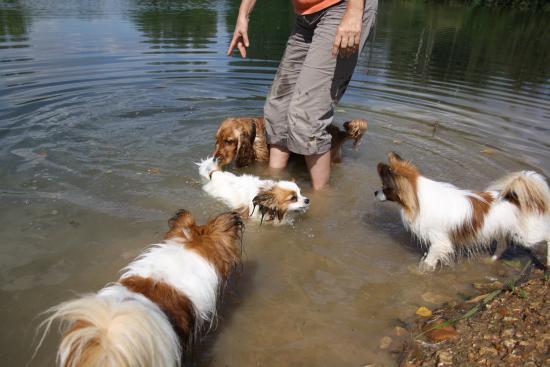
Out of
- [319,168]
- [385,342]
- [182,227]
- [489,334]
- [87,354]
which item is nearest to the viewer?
[87,354]

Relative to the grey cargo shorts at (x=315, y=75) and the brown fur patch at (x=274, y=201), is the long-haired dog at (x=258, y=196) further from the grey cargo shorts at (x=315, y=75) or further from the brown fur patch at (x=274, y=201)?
the grey cargo shorts at (x=315, y=75)

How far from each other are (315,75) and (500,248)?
8.08 ft

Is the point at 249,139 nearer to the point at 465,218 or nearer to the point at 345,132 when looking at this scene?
the point at 345,132

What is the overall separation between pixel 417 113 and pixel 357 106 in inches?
46.2

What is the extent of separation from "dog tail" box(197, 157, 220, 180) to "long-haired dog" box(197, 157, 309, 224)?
0.01 metres

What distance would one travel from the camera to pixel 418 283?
357cm

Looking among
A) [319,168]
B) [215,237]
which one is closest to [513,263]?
[319,168]

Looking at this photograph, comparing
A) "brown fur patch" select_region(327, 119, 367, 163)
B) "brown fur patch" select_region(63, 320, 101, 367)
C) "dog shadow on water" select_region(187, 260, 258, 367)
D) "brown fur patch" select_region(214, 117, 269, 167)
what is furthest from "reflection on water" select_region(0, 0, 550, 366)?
"brown fur patch" select_region(63, 320, 101, 367)

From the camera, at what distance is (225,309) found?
10.4 feet

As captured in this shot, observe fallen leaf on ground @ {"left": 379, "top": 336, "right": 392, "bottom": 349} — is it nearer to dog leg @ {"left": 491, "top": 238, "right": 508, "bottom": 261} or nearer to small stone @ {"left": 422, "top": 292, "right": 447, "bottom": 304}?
small stone @ {"left": 422, "top": 292, "right": 447, "bottom": 304}

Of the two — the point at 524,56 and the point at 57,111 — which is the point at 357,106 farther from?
the point at 524,56

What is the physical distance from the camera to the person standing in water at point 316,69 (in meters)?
4.14

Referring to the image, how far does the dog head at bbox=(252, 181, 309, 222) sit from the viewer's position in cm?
431

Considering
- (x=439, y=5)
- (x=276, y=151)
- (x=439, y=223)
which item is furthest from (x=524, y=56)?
(x=439, y=5)
